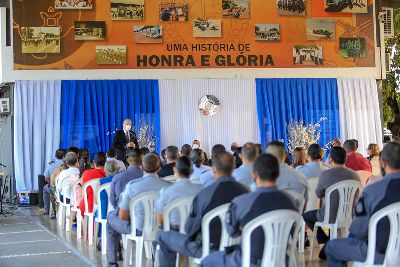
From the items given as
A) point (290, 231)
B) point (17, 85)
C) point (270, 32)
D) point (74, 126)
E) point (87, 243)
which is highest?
point (270, 32)

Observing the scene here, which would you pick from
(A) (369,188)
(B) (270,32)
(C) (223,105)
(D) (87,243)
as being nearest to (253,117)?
(C) (223,105)

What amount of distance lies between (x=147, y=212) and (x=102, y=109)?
967 centimetres

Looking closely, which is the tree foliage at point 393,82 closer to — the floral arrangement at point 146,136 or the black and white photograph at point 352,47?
the black and white photograph at point 352,47

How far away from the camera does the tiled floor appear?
7.71 meters

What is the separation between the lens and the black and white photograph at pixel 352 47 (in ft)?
56.1

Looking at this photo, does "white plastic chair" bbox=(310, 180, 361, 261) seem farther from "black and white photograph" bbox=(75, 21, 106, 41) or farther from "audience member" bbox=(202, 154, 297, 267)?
"black and white photograph" bbox=(75, 21, 106, 41)

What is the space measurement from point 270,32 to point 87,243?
30.3 ft

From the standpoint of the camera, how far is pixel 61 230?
10.4 meters

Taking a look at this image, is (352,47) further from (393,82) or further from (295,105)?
(393,82)

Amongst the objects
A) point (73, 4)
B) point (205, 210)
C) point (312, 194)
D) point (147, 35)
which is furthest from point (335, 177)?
point (73, 4)

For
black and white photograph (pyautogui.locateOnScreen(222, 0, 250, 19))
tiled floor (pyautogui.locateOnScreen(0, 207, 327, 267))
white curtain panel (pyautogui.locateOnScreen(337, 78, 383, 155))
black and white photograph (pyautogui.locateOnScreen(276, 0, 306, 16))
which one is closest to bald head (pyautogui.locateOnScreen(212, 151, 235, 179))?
tiled floor (pyautogui.locateOnScreen(0, 207, 327, 267))

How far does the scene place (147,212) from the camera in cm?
634

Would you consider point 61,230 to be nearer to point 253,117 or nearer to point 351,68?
point 253,117

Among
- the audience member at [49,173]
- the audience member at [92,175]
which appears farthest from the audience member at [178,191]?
the audience member at [49,173]
